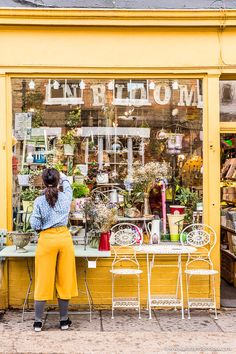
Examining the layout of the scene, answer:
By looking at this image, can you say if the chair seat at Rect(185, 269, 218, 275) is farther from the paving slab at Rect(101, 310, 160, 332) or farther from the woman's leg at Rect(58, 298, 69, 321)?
the woman's leg at Rect(58, 298, 69, 321)

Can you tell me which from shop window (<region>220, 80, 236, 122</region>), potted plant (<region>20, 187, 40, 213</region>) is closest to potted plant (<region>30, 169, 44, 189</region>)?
potted plant (<region>20, 187, 40, 213</region>)

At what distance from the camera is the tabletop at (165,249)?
25.7 ft

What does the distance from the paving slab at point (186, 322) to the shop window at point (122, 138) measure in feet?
3.71

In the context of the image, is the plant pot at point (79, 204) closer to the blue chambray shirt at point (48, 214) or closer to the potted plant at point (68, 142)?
the potted plant at point (68, 142)

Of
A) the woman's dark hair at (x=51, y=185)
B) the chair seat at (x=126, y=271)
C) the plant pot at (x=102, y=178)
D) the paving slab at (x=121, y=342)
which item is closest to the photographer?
the paving slab at (x=121, y=342)

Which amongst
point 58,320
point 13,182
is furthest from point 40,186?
point 58,320

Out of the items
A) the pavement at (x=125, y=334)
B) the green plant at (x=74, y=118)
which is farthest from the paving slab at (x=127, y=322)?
the green plant at (x=74, y=118)

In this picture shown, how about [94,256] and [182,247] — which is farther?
[182,247]

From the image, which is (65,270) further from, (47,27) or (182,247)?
(47,27)

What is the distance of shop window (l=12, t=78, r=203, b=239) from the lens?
8539mm

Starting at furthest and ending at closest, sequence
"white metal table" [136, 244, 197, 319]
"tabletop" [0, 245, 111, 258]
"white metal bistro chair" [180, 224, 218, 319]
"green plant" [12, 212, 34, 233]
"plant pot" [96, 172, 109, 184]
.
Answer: "plant pot" [96, 172, 109, 184] < "white metal bistro chair" [180, 224, 218, 319] < "green plant" [12, 212, 34, 233] < "white metal table" [136, 244, 197, 319] < "tabletop" [0, 245, 111, 258]

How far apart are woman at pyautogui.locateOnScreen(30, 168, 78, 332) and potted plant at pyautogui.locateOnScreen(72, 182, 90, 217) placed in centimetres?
117

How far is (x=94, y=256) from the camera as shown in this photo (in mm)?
7578

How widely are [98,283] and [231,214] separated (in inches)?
112
